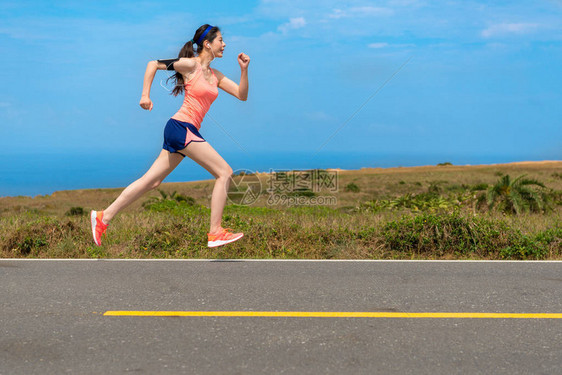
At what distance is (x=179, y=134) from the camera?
24.3 ft

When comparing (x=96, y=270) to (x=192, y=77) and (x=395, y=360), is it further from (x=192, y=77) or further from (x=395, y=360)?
(x=395, y=360)

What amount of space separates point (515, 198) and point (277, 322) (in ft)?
31.9

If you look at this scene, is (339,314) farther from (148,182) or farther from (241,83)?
(241,83)

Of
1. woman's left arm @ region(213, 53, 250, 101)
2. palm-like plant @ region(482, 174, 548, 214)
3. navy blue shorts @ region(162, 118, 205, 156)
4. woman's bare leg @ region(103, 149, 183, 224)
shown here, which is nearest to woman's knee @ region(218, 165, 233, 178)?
navy blue shorts @ region(162, 118, 205, 156)

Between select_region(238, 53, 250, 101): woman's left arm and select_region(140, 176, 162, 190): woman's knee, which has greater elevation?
select_region(238, 53, 250, 101): woman's left arm

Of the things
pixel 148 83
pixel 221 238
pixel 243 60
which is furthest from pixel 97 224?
pixel 243 60

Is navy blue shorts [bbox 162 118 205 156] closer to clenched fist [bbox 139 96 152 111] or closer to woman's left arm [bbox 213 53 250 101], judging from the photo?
clenched fist [bbox 139 96 152 111]

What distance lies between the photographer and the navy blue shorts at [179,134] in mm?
7422

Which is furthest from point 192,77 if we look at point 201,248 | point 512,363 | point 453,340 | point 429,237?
point 512,363

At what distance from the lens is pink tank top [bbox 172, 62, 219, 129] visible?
7535mm

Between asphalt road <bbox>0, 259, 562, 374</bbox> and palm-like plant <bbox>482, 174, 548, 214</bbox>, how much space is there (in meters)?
6.17

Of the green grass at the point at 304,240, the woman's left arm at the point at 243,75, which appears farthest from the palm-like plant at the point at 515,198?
the woman's left arm at the point at 243,75

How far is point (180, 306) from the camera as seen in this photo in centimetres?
548

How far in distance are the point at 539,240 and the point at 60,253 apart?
6911mm
